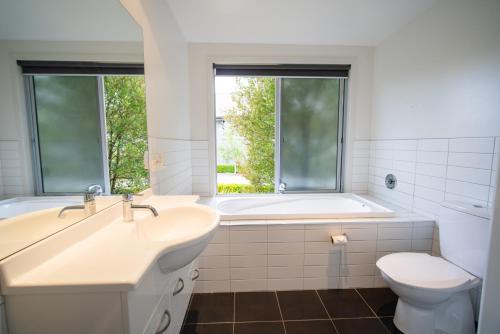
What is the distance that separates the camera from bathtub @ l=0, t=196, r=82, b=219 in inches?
25.7

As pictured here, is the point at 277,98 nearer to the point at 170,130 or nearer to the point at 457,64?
the point at 170,130

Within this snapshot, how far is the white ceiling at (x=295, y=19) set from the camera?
1.85m

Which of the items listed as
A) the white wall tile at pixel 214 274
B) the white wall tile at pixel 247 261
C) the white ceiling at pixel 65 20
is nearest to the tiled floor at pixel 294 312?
the white wall tile at pixel 214 274

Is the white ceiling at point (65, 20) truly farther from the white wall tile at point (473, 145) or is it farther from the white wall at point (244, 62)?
the white wall tile at point (473, 145)

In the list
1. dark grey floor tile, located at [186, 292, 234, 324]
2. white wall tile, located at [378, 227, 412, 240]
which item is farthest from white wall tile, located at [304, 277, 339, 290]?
dark grey floor tile, located at [186, 292, 234, 324]

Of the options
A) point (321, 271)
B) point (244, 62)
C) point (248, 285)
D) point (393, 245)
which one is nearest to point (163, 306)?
point (248, 285)

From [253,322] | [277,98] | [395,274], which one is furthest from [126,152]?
[277,98]

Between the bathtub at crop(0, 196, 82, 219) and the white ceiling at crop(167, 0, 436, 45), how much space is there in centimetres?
175

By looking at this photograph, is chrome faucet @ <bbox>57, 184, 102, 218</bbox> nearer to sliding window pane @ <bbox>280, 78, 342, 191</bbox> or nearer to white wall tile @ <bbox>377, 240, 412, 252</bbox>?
white wall tile @ <bbox>377, 240, 412, 252</bbox>

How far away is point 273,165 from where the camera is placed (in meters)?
2.84

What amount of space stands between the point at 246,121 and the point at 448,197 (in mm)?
2126

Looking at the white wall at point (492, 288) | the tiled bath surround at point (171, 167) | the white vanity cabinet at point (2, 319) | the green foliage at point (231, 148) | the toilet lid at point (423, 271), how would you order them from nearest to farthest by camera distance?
the white vanity cabinet at point (2, 319), the white wall at point (492, 288), the toilet lid at point (423, 271), the tiled bath surround at point (171, 167), the green foliage at point (231, 148)

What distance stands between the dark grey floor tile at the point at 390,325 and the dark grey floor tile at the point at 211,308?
3.45 feet

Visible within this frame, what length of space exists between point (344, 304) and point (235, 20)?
2608mm
